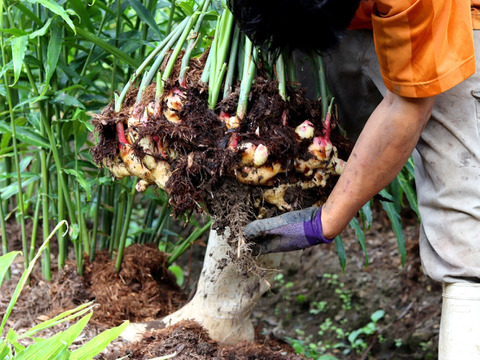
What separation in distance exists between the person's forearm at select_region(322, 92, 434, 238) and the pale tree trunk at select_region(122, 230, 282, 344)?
0.44 m

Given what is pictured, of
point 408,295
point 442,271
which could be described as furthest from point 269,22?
point 408,295

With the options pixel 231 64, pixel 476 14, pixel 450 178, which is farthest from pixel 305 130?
pixel 476 14

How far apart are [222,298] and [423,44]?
37.0 inches

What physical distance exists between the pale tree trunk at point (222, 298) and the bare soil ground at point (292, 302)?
48 millimetres

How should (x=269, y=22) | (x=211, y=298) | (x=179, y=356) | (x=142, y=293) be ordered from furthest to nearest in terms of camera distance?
(x=142, y=293) < (x=211, y=298) < (x=179, y=356) < (x=269, y=22)

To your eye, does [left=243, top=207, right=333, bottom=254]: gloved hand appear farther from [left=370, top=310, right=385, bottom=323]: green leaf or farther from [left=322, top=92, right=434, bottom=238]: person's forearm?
[left=370, top=310, right=385, bottom=323]: green leaf

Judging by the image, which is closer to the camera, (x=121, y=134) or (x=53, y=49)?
(x=121, y=134)

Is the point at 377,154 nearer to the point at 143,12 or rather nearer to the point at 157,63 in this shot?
the point at 157,63

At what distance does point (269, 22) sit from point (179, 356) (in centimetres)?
96

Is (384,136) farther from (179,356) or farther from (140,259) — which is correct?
(140,259)

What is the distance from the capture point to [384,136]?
3.51 feet

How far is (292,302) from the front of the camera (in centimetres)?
289

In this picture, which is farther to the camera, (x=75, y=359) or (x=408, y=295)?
(x=408, y=295)

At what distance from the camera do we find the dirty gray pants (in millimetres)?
1174
